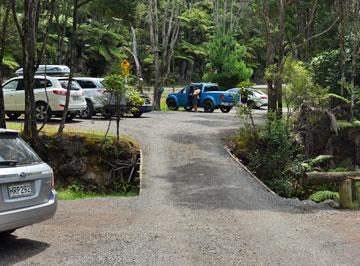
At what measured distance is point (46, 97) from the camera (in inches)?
779

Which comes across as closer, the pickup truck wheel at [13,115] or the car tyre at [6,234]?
the car tyre at [6,234]

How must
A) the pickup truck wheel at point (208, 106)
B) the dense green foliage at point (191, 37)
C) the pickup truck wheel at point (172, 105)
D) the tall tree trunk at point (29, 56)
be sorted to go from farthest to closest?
the pickup truck wheel at point (172, 105), the pickup truck wheel at point (208, 106), the dense green foliage at point (191, 37), the tall tree trunk at point (29, 56)

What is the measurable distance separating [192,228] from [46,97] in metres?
11.8

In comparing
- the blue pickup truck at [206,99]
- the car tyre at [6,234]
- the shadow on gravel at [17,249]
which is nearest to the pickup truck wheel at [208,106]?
the blue pickup truck at [206,99]

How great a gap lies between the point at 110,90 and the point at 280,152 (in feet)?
17.1

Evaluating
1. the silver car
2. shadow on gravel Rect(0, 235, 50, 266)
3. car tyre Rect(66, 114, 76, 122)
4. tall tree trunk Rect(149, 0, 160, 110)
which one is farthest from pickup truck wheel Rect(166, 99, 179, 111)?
the silver car

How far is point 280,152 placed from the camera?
1631 cm

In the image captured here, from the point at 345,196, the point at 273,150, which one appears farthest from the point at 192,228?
the point at 273,150

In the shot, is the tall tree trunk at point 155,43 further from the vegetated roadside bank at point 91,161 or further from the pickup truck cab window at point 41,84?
the vegetated roadside bank at point 91,161

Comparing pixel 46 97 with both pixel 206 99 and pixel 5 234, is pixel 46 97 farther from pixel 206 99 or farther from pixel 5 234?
pixel 206 99

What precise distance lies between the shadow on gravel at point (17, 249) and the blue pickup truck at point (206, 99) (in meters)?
21.4

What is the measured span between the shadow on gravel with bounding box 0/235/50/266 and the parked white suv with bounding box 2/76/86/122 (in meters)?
11.6

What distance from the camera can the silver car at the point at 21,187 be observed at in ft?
23.5

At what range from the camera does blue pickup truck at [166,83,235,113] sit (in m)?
30.2
